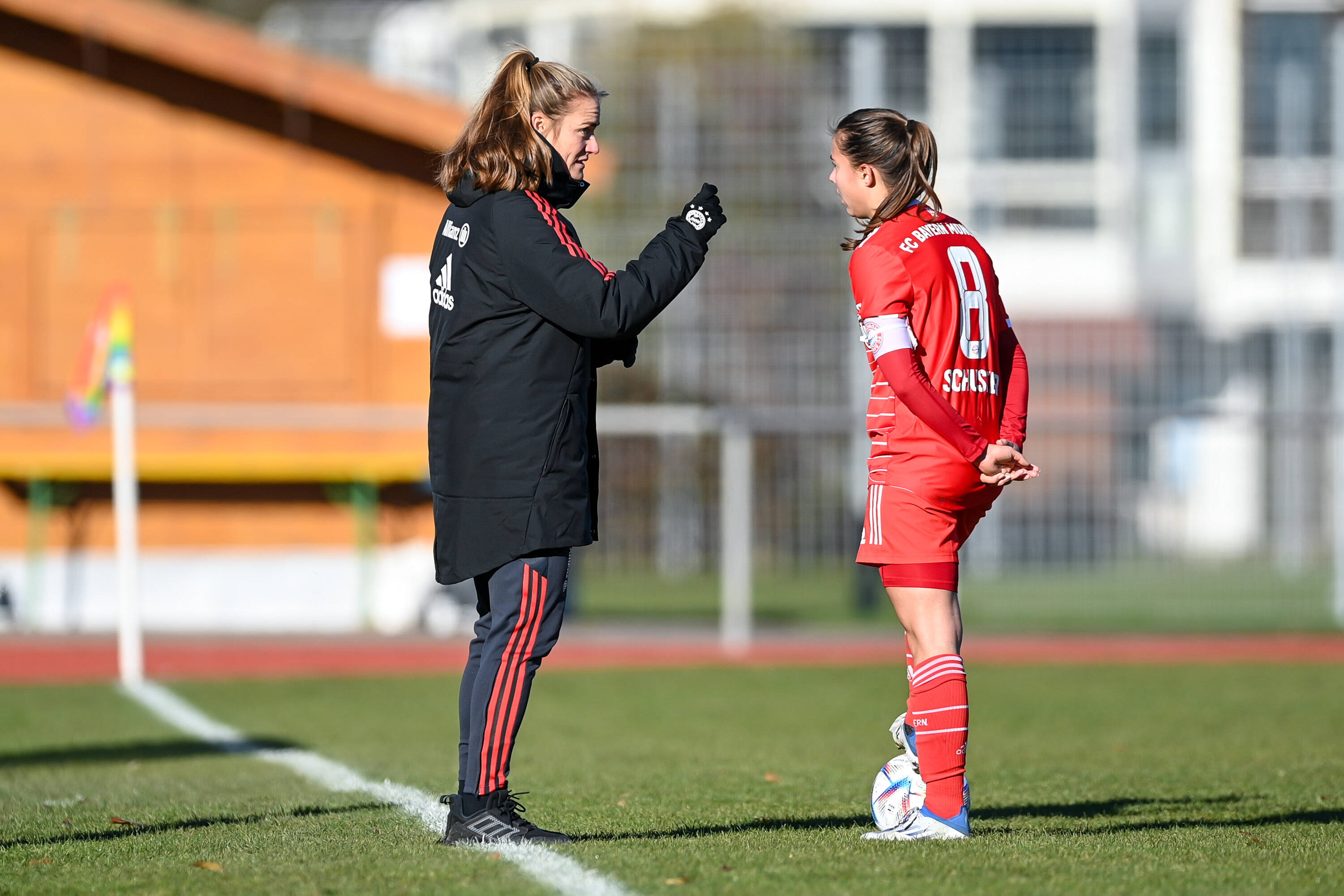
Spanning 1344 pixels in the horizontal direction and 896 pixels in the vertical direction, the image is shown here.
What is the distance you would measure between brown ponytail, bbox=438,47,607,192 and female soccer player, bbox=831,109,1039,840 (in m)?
0.78

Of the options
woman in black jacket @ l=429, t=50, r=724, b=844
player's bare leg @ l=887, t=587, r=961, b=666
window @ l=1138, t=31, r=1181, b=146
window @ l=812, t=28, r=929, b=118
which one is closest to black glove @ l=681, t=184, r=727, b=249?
woman in black jacket @ l=429, t=50, r=724, b=844

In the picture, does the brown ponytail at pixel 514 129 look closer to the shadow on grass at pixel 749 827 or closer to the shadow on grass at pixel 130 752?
the shadow on grass at pixel 749 827

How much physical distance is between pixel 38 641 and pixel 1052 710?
8.54 m

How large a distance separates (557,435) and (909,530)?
0.94 metres

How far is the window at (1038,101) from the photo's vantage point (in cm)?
1822

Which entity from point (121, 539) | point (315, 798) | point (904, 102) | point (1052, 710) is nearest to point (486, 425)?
point (315, 798)

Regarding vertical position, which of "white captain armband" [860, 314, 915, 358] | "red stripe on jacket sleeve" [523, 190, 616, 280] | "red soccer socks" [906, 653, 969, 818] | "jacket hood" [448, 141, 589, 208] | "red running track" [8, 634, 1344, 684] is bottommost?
"red running track" [8, 634, 1344, 684]

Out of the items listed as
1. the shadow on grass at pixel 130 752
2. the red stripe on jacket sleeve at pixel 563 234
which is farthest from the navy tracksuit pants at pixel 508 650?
the shadow on grass at pixel 130 752

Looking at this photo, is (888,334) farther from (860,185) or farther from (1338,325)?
(1338,325)

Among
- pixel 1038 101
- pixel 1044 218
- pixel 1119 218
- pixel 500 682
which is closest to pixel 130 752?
pixel 500 682

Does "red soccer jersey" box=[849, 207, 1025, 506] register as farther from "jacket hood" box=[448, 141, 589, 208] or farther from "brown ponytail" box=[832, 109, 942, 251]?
"jacket hood" box=[448, 141, 589, 208]

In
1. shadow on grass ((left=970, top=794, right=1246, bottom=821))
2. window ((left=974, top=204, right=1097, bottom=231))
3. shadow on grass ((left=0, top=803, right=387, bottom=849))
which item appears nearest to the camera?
shadow on grass ((left=0, top=803, right=387, bottom=849))

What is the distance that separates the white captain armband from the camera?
4.50 m

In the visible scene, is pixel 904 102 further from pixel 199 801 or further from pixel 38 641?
pixel 199 801
